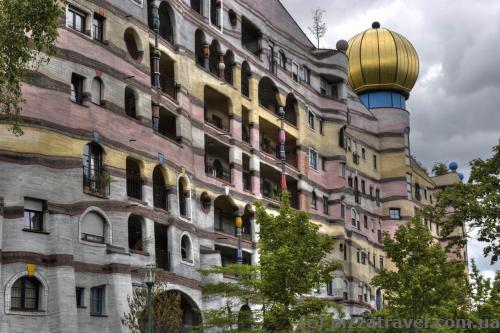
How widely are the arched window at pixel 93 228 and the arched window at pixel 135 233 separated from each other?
215 cm

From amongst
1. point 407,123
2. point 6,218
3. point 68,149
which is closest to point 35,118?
point 68,149

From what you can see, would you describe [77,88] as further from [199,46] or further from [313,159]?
[313,159]

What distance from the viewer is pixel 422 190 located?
60.9m

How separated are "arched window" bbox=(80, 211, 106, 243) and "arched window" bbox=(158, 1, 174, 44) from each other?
954cm

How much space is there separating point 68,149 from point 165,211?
215 inches

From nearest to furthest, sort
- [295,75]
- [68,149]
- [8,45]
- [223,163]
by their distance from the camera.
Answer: [8,45] → [68,149] → [223,163] → [295,75]

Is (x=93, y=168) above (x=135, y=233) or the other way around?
above

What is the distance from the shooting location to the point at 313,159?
46.7 meters

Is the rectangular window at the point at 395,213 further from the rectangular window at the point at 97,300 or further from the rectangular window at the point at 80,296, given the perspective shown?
the rectangular window at the point at 80,296

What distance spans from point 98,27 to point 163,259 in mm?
8405

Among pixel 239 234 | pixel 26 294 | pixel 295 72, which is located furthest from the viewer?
pixel 295 72

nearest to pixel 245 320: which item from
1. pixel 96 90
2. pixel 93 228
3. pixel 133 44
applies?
pixel 93 228

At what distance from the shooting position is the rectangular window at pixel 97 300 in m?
A: 26.4

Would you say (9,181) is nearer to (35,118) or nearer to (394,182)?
(35,118)
